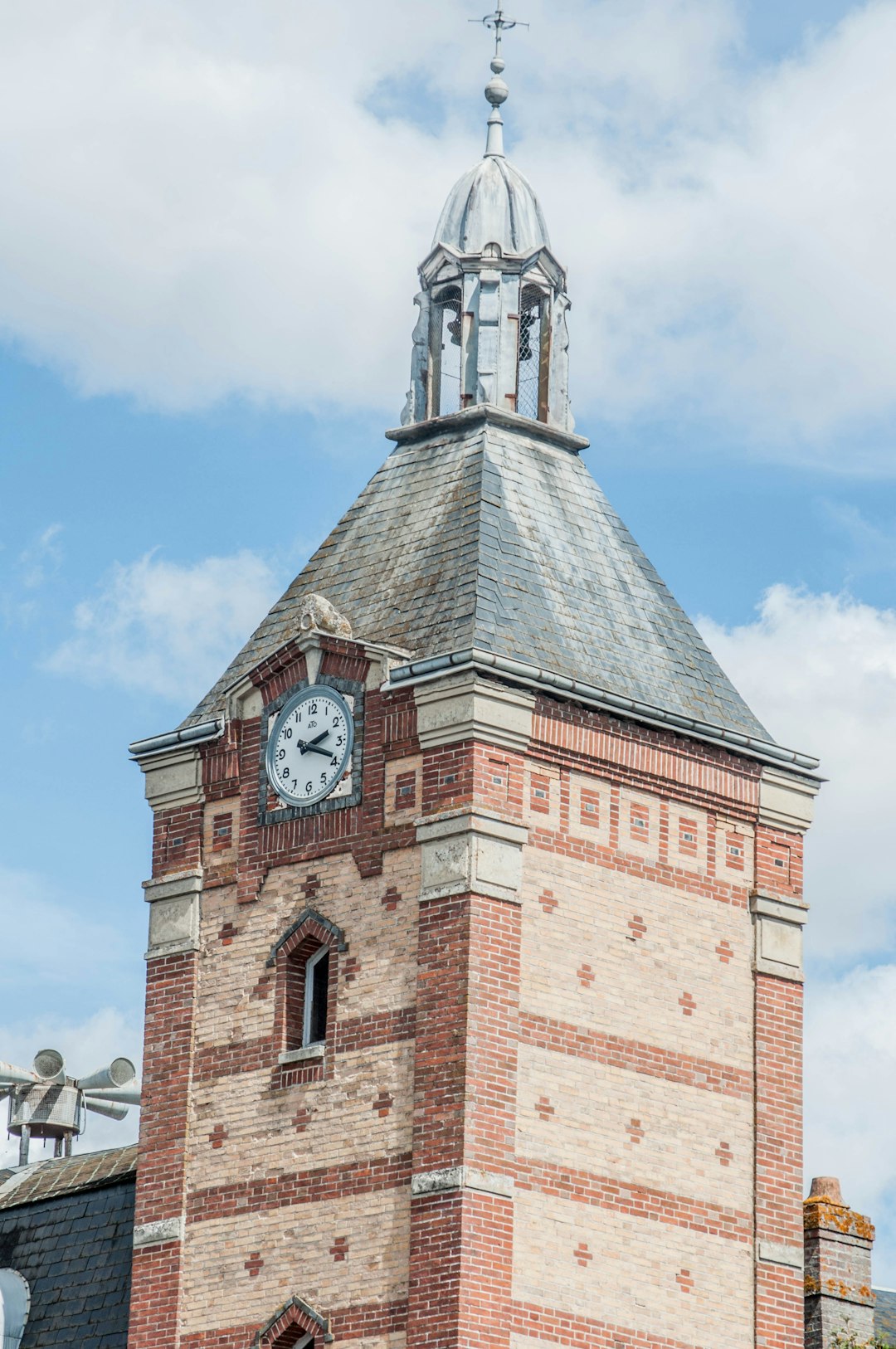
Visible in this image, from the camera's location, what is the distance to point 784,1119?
42906mm

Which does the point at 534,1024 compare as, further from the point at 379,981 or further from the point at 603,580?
the point at 603,580

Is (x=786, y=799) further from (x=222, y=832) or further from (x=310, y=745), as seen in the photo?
(x=222, y=832)

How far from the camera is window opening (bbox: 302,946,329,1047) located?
41969 mm

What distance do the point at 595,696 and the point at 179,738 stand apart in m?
5.62

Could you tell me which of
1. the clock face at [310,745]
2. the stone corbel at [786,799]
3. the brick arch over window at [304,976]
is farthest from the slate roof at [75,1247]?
the stone corbel at [786,799]

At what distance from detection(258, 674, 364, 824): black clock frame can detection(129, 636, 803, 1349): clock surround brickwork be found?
0.12m

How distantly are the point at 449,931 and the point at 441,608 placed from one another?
181 inches

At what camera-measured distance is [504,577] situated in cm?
4347

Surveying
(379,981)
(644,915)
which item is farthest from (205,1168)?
(644,915)

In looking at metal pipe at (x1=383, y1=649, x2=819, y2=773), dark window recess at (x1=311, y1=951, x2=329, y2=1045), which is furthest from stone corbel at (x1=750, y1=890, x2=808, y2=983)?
dark window recess at (x1=311, y1=951, x2=329, y2=1045)

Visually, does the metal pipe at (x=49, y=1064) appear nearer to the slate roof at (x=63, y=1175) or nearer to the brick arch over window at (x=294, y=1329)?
the slate roof at (x=63, y=1175)

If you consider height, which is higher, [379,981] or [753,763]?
[753,763]

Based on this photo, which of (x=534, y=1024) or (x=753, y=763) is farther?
(x=753, y=763)

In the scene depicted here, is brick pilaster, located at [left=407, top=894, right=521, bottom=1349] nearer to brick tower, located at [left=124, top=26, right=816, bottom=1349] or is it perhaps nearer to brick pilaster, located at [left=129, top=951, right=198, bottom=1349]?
brick tower, located at [left=124, top=26, right=816, bottom=1349]
